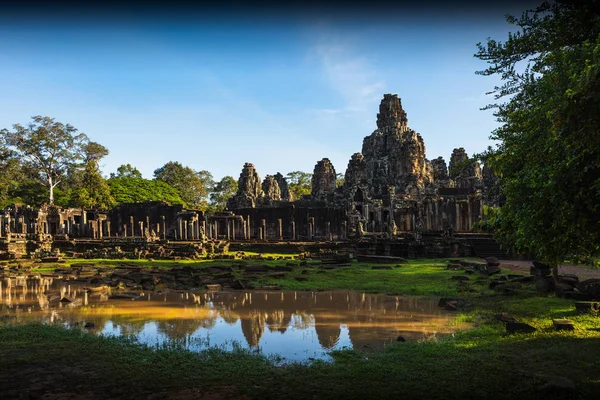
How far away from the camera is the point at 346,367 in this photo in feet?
19.7

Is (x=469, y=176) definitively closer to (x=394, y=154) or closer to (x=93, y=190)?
(x=394, y=154)

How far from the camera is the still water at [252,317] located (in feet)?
25.8

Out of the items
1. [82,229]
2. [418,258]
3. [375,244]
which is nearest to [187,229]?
[82,229]

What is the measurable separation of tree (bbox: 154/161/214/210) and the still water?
57763 mm

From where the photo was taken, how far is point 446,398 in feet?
15.7

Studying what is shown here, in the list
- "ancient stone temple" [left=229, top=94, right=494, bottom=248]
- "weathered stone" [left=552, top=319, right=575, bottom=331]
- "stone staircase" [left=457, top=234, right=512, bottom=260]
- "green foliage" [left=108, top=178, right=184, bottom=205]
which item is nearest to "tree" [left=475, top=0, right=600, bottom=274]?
"weathered stone" [left=552, top=319, right=575, bottom=331]

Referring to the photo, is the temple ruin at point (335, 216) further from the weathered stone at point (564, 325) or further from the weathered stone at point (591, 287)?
the weathered stone at point (564, 325)

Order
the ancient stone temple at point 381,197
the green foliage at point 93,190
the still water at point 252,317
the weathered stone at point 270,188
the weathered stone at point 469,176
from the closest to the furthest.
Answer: the still water at point 252,317 → the ancient stone temple at point 381,197 → the green foliage at point 93,190 → the weathered stone at point 469,176 → the weathered stone at point 270,188

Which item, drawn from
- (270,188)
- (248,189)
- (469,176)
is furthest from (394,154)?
(248,189)

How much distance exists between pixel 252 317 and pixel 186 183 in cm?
6490

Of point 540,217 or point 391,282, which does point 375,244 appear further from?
point 540,217

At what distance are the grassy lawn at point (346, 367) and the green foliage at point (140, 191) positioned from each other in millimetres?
53545

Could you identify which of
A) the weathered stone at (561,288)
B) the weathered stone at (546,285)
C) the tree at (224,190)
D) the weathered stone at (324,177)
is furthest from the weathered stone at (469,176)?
the weathered stone at (561,288)

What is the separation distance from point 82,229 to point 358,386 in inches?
1756
